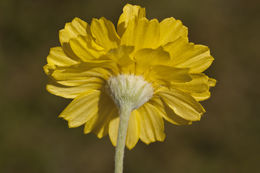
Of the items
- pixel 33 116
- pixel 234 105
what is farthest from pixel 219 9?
pixel 33 116

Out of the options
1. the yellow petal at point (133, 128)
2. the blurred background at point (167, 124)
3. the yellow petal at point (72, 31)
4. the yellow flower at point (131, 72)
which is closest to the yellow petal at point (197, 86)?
the yellow flower at point (131, 72)

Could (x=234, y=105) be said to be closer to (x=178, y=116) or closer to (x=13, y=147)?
(x=13, y=147)

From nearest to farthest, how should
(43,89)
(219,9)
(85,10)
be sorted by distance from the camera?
1. (43,89)
2. (85,10)
3. (219,9)

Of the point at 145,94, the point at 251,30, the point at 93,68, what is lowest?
the point at 251,30

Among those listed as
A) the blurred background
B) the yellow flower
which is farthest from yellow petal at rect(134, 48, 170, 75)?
the blurred background

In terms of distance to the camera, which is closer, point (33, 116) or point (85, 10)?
point (33, 116)

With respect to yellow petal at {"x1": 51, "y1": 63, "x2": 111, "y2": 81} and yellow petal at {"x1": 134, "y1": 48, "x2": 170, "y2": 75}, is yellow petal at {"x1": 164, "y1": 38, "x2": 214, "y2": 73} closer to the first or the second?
yellow petal at {"x1": 134, "y1": 48, "x2": 170, "y2": 75}

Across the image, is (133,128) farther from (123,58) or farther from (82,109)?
(123,58)

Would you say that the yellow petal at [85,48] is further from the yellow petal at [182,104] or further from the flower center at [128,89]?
the yellow petal at [182,104]
